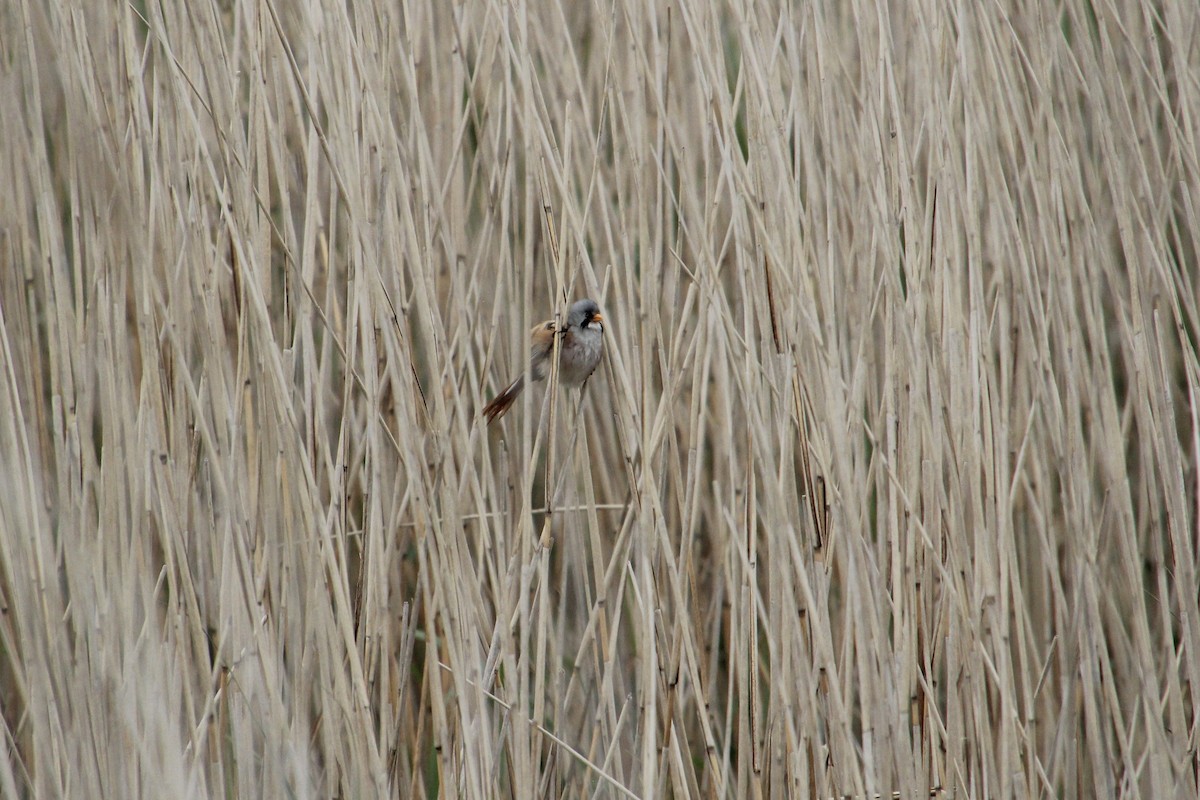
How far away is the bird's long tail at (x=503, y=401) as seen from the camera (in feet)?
5.71

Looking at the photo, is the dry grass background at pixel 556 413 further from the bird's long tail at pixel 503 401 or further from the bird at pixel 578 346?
the bird at pixel 578 346

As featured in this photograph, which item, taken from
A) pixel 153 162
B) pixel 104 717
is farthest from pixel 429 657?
pixel 153 162

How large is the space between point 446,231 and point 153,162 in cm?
40

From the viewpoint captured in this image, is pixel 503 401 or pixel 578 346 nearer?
pixel 503 401

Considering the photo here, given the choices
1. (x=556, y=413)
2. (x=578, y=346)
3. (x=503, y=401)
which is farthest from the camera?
(x=578, y=346)

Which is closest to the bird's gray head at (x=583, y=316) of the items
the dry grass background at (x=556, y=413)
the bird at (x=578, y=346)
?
the bird at (x=578, y=346)

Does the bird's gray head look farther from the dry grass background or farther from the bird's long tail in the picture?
the dry grass background

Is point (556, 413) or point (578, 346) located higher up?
point (578, 346)

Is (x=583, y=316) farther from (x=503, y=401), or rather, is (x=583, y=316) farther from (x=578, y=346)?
(x=503, y=401)

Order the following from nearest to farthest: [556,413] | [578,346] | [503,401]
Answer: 1. [556,413]
2. [503,401]
3. [578,346]

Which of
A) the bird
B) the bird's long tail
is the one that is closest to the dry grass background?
the bird's long tail

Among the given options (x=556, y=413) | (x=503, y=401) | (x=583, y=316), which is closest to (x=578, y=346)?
(x=583, y=316)

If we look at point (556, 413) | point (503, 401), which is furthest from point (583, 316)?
point (556, 413)

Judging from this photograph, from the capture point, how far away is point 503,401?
177 cm
